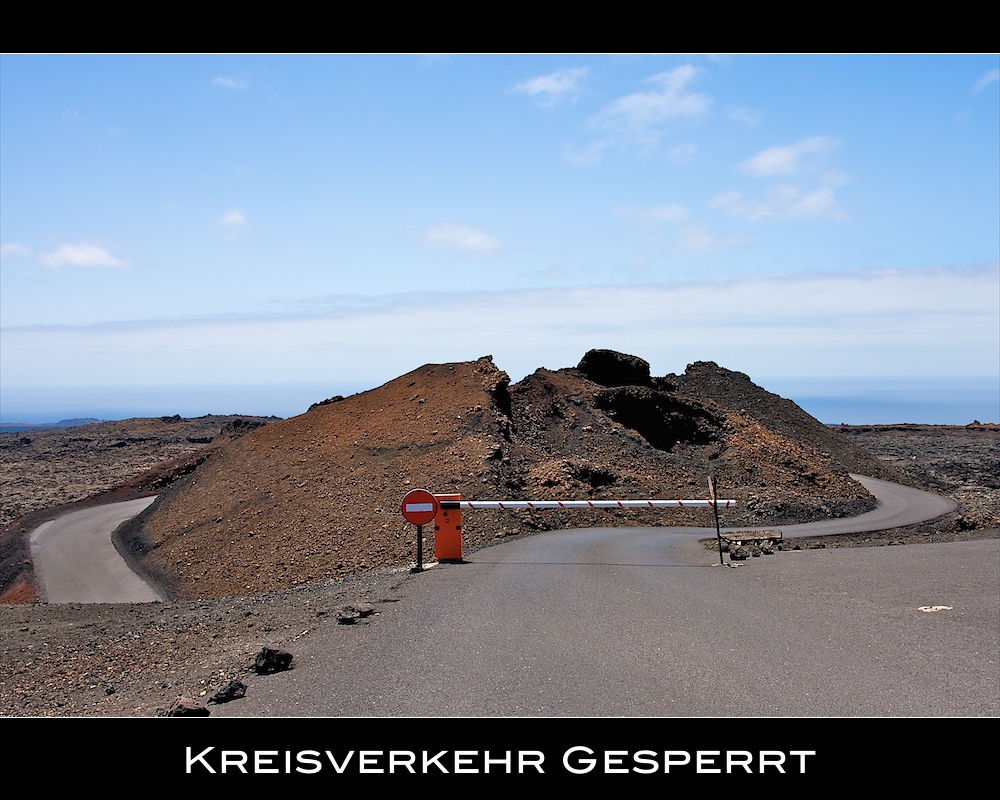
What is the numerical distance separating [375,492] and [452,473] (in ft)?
8.79

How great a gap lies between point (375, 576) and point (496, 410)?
714 inches

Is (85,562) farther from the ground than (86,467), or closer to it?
closer to it

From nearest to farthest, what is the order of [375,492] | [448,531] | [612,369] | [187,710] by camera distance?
[187,710] < [448,531] < [375,492] < [612,369]

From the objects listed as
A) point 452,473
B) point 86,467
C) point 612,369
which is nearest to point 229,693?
point 452,473

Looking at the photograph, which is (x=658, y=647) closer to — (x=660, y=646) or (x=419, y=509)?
(x=660, y=646)

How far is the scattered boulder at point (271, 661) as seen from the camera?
7.50 meters

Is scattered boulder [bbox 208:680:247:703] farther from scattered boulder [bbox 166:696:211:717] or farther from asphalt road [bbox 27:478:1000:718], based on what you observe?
scattered boulder [bbox 166:696:211:717]

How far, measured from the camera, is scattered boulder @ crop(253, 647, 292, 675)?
750cm

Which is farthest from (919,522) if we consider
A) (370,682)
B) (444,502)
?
(370,682)

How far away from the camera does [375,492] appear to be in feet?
85.1

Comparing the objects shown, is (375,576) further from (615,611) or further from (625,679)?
(625,679)

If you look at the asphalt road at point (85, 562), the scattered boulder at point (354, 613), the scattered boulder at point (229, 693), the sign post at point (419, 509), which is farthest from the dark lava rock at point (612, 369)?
the scattered boulder at point (229, 693)

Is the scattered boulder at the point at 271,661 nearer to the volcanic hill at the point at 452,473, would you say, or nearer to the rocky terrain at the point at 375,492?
the rocky terrain at the point at 375,492

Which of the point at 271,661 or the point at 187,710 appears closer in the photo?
the point at 187,710
